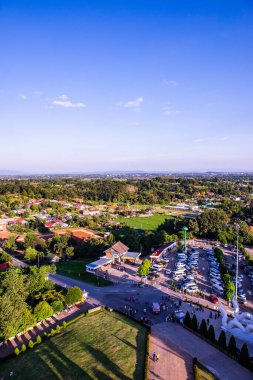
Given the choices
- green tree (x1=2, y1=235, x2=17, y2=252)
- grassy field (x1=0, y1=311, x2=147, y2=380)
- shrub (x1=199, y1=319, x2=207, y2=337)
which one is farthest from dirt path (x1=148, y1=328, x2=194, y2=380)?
green tree (x1=2, y1=235, x2=17, y2=252)

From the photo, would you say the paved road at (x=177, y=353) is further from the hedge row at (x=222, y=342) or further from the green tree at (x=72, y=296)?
the green tree at (x=72, y=296)

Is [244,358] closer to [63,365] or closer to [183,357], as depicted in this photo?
[183,357]

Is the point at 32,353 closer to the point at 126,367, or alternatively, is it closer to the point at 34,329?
the point at 34,329

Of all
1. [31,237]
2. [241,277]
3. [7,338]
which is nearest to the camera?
[7,338]

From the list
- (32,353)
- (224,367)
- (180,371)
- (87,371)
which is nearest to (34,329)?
(32,353)

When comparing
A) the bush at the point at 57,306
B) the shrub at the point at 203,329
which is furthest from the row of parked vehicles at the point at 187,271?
the bush at the point at 57,306
